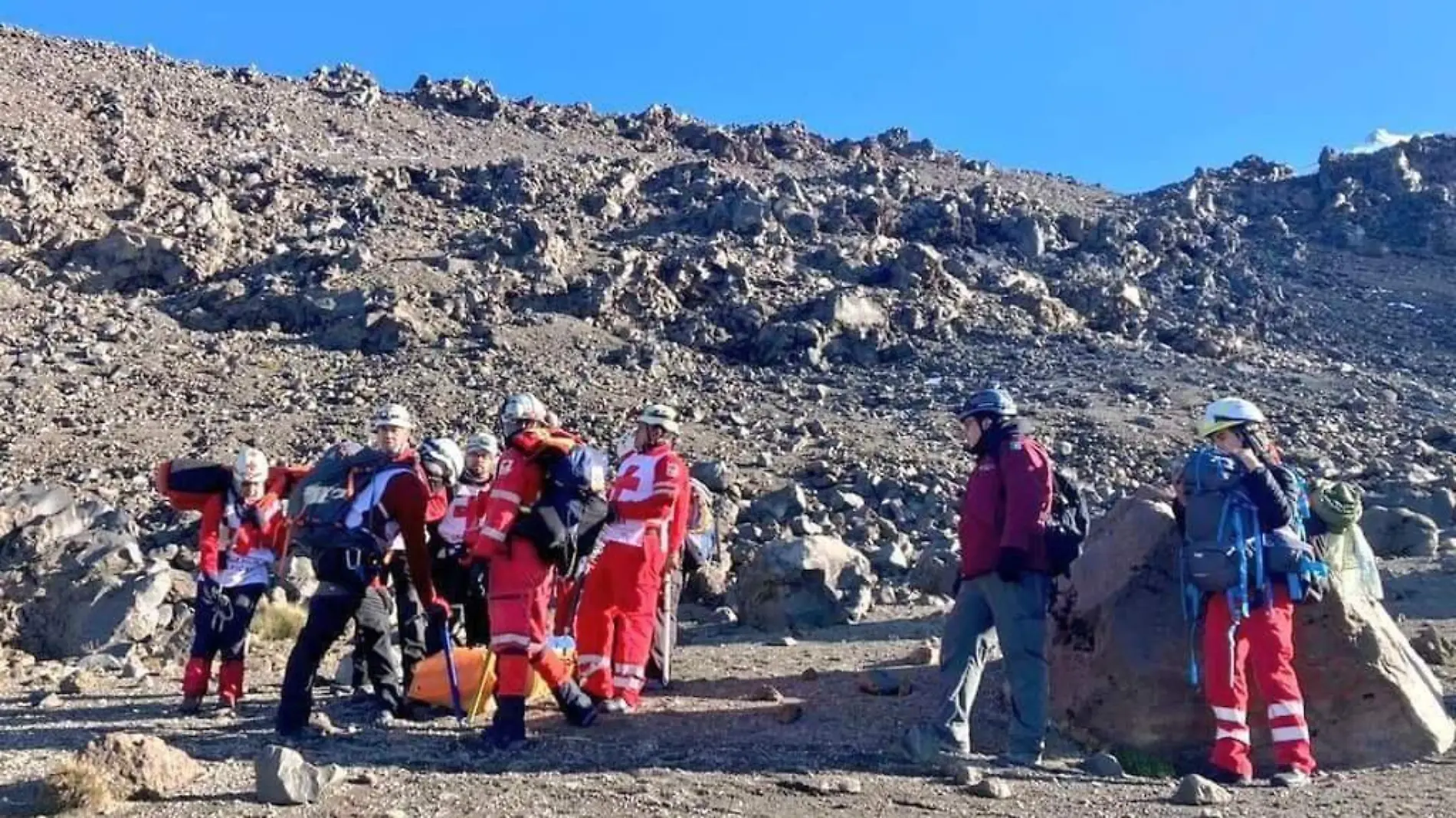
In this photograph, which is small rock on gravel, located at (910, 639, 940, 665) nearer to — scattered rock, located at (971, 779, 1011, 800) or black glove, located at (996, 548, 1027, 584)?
black glove, located at (996, 548, 1027, 584)

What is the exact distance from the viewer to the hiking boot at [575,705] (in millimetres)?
6992

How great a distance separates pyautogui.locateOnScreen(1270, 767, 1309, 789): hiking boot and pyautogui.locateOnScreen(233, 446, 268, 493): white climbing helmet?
5.55 metres

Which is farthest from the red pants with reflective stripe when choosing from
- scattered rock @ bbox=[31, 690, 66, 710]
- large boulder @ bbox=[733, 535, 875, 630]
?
scattered rock @ bbox=[31, 690, 66, 710]

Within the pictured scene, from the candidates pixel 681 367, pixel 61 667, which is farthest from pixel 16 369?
pixel 61 667

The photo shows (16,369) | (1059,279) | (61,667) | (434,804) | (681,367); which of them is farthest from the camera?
(1059,279)

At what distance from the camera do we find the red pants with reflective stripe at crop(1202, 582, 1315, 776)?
612 cm

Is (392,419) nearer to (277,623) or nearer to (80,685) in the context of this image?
(80,685)

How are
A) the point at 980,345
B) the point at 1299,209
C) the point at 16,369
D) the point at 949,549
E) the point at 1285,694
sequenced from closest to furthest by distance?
the point at 1285,694 < the point at 949,549 < the point at 16,369 < the point at 980,345 < the point at 1299,209

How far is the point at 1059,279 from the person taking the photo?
92.0ft

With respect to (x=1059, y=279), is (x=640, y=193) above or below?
above

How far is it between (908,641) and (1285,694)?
4.47 meters

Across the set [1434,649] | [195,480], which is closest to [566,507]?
[195,480]

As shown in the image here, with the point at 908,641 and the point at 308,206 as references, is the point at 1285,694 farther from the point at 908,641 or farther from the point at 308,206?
the point at 308,206

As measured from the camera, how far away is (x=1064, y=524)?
6.36 m
